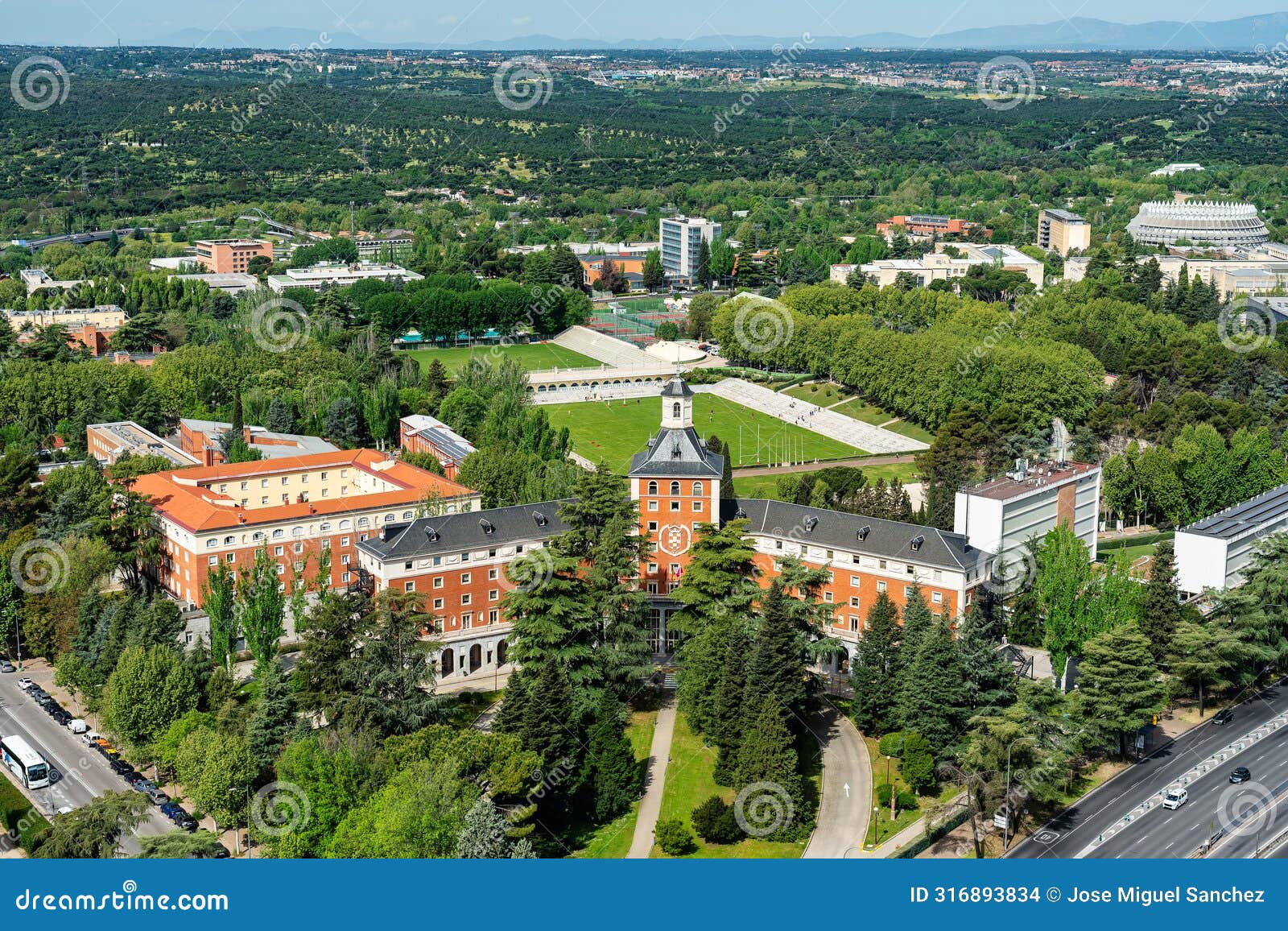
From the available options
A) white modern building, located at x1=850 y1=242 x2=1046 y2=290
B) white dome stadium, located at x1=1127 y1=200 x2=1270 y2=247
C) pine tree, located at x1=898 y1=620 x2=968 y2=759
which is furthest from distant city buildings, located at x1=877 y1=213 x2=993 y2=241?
pine tree, located at x1=898 y1=620 x2=968 y2=759

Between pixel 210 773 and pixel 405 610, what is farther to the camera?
pixel 405 610

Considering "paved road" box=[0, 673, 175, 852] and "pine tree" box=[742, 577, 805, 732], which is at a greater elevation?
"pine tree" box=[742, 577, 805, 732]

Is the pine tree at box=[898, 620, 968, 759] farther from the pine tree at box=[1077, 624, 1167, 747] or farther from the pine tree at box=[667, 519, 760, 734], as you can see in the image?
the pine tree at box=[667, 519, 760, 734]

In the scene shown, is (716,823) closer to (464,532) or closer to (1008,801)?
(1008,801)

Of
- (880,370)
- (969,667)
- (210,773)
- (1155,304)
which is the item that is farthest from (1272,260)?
(210,773)

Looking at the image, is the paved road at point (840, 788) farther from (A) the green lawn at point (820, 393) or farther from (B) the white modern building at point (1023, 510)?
(A) the green lawn at point (820, 393)

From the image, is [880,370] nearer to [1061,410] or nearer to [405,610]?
[1061,410]

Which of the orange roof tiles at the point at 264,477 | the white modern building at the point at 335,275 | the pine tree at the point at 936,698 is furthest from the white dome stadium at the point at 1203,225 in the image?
the pine tree at the point at 936,698
